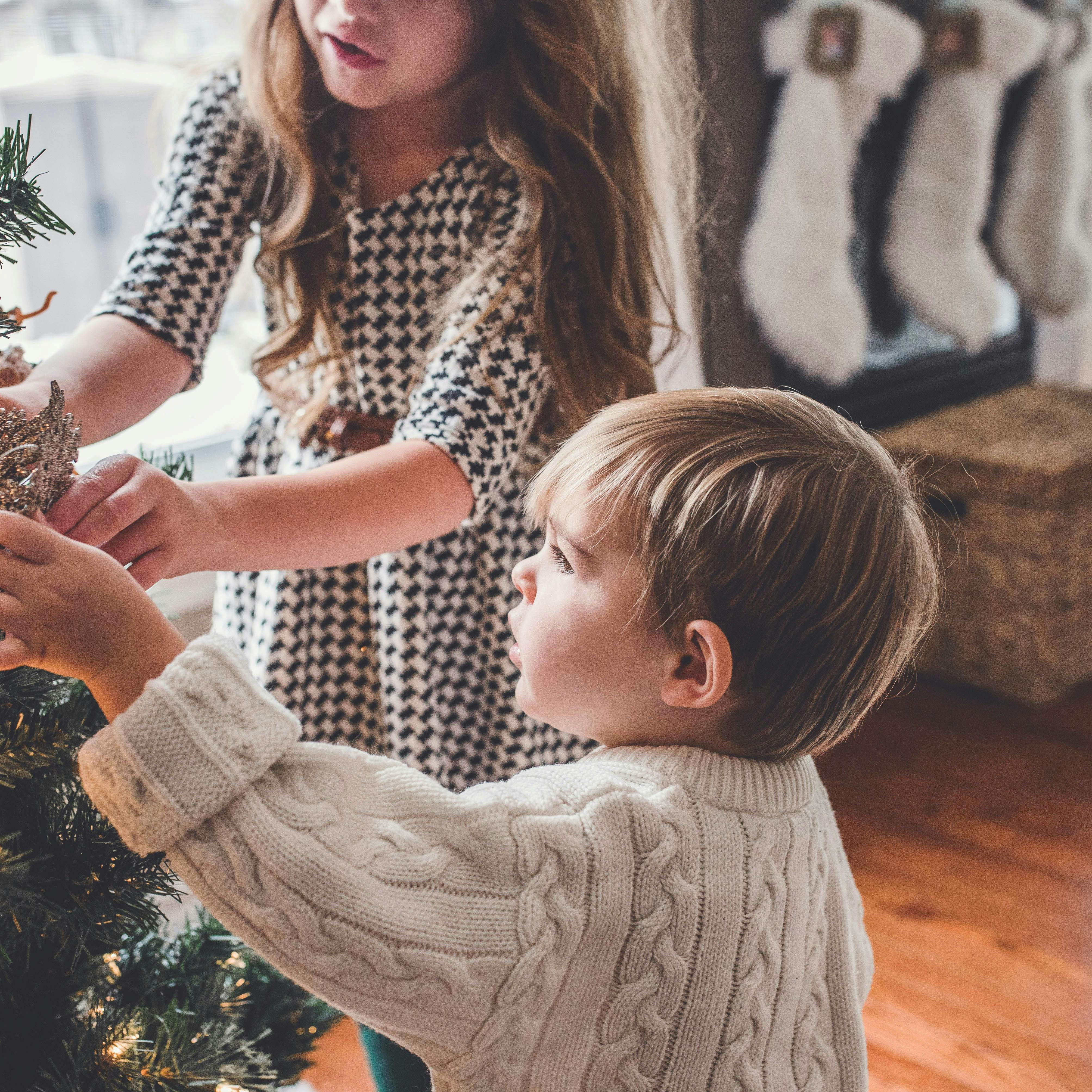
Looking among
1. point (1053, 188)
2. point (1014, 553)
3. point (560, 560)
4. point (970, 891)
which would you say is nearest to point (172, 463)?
point (560, 560)

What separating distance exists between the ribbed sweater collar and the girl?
0.24 meters

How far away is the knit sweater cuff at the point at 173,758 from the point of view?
0.47 m

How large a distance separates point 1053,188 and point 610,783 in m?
2.29

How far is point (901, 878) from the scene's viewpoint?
66.6 inches

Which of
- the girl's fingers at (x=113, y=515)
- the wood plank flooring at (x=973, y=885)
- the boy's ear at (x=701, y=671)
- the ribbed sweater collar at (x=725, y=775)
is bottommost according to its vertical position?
the wood plank flooring at (x=973, y=885)

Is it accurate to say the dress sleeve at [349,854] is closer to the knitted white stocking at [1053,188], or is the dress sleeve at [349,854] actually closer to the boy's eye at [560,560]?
the boy's eye at [560,560]

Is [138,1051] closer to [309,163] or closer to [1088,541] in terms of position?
[309,163]

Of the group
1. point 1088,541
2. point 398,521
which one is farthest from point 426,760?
point 1088,541

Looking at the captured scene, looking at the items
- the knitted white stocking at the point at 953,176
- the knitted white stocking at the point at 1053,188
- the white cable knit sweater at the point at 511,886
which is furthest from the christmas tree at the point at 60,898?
the knitted white stocking at the point at 1053,188

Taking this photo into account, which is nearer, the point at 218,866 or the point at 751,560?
the point at 218,866

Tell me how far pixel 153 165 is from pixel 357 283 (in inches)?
27.0

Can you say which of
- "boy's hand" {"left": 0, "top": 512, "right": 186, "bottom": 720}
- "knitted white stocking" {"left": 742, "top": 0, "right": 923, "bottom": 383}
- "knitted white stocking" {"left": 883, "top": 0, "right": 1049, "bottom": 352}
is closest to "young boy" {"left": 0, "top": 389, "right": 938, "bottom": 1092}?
"boy's hand" {"left": 0, "top": 512, "right": 186, "bottom": 720}

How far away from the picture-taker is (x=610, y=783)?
590 mm

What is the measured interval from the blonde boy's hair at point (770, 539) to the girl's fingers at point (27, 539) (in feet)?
0.94
